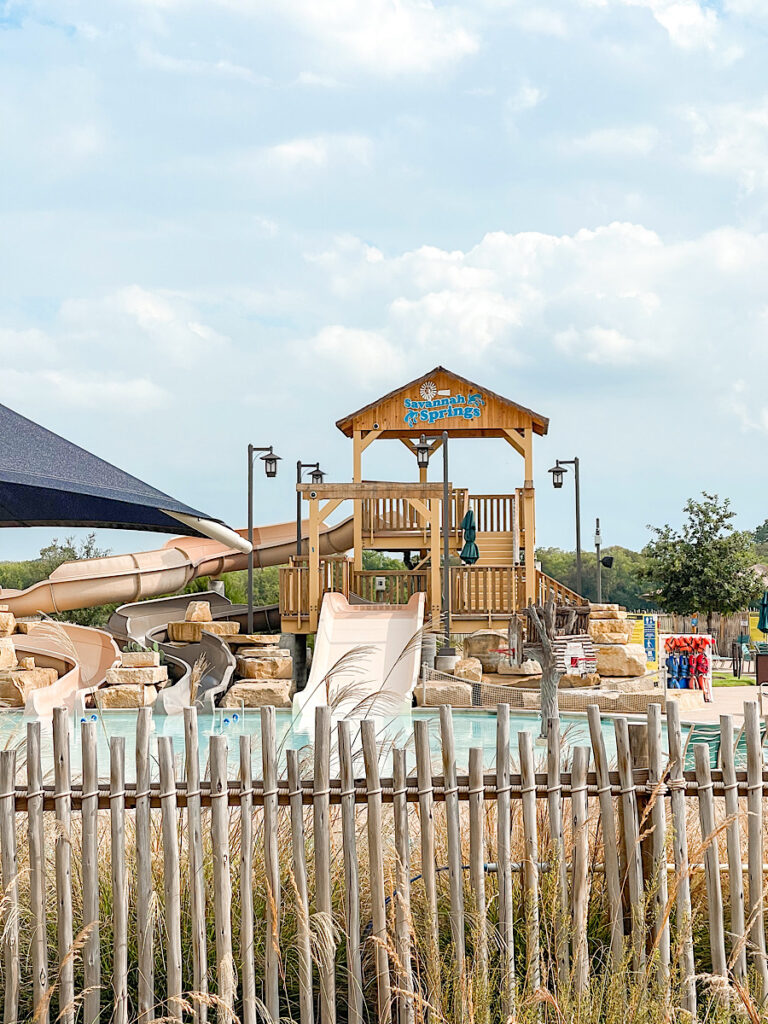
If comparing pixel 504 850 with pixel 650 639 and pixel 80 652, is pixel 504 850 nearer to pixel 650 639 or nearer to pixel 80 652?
pixel 650 639

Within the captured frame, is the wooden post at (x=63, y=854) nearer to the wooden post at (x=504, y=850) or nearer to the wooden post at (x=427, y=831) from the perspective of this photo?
the wooden post at (x=427, y=831)

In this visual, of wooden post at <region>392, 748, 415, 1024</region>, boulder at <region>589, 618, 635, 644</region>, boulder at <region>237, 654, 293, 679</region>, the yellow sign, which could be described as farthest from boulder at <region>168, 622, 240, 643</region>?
wooden post at <region>392, 748, 415, 1024</region>

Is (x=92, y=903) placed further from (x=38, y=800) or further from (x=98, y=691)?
(x=98, y=691)

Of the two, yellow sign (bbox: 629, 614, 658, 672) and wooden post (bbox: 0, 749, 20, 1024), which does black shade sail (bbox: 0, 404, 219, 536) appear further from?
yellow sign (bbox: 629, 614, 658, 672)

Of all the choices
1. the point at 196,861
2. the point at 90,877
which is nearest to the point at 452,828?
the point at 196,861

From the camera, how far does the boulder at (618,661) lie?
15.8 m

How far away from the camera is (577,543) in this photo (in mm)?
24547

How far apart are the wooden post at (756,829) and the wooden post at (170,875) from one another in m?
2.00

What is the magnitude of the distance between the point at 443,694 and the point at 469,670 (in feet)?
7.48

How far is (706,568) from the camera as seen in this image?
28312 millimetres

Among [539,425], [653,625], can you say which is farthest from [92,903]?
[539,425]

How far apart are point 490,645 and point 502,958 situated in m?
14.8

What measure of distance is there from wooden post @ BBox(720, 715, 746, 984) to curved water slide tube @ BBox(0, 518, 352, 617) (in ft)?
72.0

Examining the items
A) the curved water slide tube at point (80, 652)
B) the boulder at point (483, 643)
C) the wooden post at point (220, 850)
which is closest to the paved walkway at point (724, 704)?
the boulder at point (483, 643)
